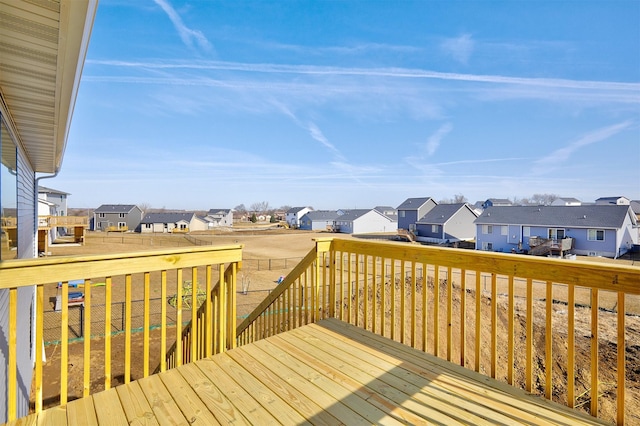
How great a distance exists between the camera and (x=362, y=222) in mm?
45938

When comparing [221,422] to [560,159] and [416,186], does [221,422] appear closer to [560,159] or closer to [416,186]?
[560,159]

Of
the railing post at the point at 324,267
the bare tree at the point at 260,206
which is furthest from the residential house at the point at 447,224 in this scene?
the bare tree at the point at 260,206

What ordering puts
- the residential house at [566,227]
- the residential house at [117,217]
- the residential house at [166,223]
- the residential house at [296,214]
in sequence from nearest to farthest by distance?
the residential house at [566,227], the residential house at [166,223], the residential house at [117,217], the residential house at [296,214]

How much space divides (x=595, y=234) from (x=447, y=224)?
11412 mm

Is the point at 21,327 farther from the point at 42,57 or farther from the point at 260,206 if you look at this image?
the point at 260,206

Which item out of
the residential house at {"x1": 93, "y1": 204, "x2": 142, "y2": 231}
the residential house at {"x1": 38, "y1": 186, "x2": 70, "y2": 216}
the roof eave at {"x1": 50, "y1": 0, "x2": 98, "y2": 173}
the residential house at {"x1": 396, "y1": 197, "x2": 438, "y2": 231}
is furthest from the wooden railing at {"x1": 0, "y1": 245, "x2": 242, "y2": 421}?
the residential house at {"x1": 93, "y1": 204, "x2": 142, "y2": 231}

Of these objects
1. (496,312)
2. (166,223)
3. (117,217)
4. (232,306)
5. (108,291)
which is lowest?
(166,223)

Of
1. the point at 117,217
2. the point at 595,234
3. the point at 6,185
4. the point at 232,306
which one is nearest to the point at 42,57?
the point at 6,185

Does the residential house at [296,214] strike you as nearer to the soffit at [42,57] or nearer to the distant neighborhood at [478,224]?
the distant neighborhood at [478,224]

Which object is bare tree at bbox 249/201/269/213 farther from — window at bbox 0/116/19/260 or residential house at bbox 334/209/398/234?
window at bbox 0/116/19/260

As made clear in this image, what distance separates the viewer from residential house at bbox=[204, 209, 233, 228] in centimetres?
5553

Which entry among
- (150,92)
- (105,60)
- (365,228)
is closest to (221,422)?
(105,60)

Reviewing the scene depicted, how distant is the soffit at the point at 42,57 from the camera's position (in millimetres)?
1621

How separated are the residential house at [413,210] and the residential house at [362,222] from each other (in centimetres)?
848
